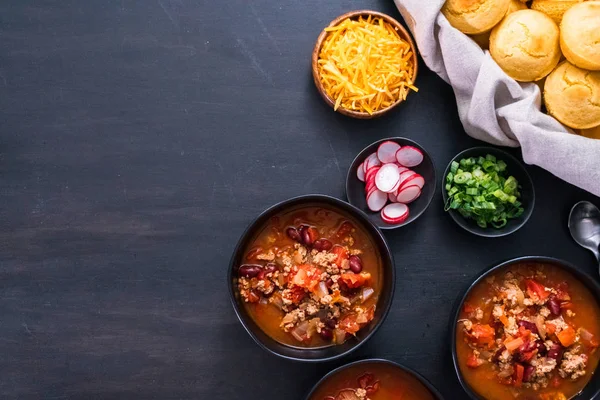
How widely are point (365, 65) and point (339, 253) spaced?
Answer: 1.03 metres

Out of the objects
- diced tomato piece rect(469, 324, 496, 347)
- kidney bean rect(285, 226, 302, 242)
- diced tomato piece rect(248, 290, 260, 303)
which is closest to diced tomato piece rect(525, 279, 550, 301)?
diced tomato piece rect(469, 324, 496, 347)

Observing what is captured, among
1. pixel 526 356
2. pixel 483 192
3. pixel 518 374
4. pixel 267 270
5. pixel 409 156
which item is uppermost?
pixel 409 156

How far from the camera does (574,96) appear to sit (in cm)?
322

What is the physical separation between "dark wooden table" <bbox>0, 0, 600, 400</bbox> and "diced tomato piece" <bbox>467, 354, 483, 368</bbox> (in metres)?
0.28

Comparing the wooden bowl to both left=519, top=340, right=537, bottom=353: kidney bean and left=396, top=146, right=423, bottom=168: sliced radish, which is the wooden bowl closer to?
left=396, top=146, right=423, bottom=168: sliced radish

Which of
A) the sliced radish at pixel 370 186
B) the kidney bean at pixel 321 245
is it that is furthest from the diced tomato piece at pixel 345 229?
the sliced radish at pixel 370 186

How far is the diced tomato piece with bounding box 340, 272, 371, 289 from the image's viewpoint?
3354 mm

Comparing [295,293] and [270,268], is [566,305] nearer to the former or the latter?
[295,293]

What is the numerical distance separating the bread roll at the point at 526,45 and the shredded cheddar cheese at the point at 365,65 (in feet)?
1.60

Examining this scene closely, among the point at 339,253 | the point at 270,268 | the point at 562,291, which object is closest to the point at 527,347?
the point at 562,291

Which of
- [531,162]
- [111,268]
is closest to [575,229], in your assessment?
[531,162]

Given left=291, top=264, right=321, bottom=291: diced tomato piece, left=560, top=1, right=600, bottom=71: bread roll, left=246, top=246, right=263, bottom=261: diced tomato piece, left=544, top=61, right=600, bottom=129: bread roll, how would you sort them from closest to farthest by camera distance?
left=560, top=1, right=600, bottom=71: bread roll
left=544, top=61, right=600, bottom=129: bread roll
left=291, top=264, right=321, bottom=291: diced tomato piece
left=246, top=246, right=263, bottom=261: diced tomato piece

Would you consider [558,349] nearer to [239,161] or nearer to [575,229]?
[575,229]

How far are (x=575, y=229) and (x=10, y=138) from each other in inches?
132
